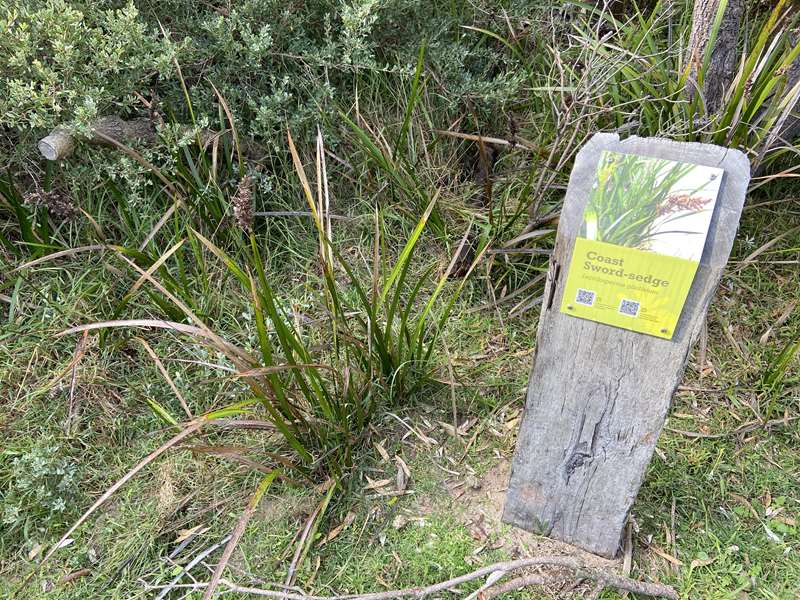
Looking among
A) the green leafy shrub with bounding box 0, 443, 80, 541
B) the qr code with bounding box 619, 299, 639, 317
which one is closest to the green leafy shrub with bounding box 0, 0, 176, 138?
the green leafy shrub with bounding box 0, 443, 80, 541

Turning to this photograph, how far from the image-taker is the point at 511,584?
1.81 meters

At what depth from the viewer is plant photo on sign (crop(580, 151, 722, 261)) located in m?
1.34

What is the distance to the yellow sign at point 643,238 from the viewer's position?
4.42 feet

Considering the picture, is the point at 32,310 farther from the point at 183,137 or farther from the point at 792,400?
the point at 792,400

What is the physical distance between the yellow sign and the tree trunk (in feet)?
4.42

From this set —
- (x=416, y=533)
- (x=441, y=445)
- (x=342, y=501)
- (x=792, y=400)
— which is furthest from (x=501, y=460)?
(x=792, y=400)

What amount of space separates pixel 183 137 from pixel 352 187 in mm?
806

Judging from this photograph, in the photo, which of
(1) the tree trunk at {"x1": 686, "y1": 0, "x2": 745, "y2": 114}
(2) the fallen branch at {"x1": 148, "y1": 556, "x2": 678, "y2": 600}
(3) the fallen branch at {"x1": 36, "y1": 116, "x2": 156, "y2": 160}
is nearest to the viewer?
(2) the fallen branch at {"x1": 148, "y1": 556, "x2": 678, "y2": 600}

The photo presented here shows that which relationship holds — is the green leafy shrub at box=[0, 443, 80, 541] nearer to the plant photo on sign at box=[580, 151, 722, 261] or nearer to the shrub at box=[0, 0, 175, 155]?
the shrub at box=[0, 0, 175, 155]

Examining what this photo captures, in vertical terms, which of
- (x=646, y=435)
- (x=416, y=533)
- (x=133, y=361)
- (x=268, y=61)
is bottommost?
(x=416, y=533)

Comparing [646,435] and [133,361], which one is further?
[133,361]

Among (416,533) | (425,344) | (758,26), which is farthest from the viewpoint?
(758,26)

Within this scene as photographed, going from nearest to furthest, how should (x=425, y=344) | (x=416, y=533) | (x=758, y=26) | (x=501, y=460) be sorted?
(x=416, y=533), (x=501, y=460), (x=425, y=344), (x=758, y=26)

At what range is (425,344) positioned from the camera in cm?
249
